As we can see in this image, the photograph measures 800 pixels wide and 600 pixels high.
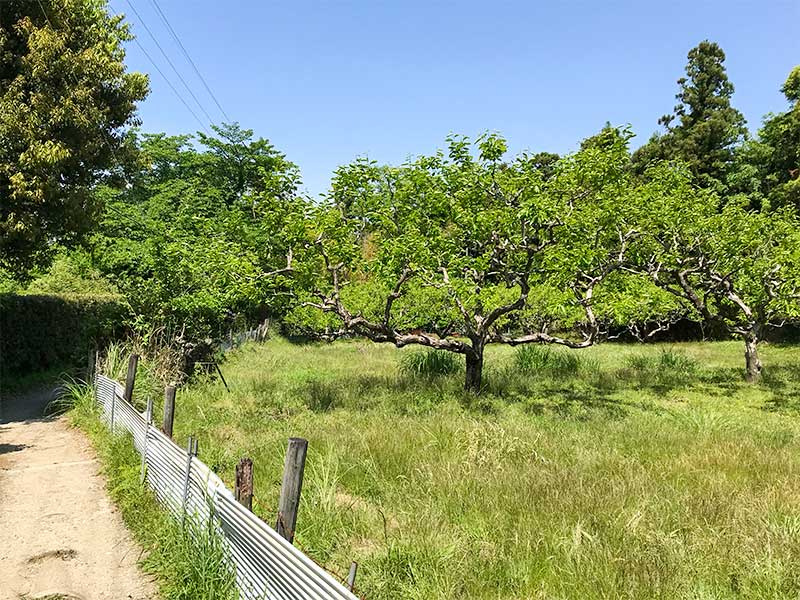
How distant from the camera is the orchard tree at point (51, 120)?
34.7ft

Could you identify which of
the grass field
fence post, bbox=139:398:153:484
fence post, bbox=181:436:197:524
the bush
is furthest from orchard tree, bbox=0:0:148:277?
the bush

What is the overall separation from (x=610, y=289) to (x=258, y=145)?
96.8ft

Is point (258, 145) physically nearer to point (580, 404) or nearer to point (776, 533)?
point (580, 404)

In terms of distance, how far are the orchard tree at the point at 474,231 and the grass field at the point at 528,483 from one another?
6.54ft

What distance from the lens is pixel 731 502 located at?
5629mm

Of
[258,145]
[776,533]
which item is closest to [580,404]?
[776,533]

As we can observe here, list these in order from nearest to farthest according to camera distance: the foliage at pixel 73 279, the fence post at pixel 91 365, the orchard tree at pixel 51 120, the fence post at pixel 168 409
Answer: the fence post at pixel 168 409 < the orchard tree at pixel 51 120 < the fence post at pixel 91 365 < the foliage at pixel 73 279

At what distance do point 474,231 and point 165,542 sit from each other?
807 cm

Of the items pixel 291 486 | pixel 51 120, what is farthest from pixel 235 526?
pixel 51 120

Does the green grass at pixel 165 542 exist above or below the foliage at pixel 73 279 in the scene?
below

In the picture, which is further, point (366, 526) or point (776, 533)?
point (366, 526)

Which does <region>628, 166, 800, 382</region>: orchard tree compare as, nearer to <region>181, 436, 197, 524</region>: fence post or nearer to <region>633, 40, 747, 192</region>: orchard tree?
<region>181, 436, 197, 524</region>: fence post

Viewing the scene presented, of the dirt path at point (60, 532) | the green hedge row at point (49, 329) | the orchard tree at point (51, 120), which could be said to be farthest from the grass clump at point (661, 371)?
the orchard tree at point (51, 120)

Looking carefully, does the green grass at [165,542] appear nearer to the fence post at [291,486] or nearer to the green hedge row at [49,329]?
the fence post at [291,486]
